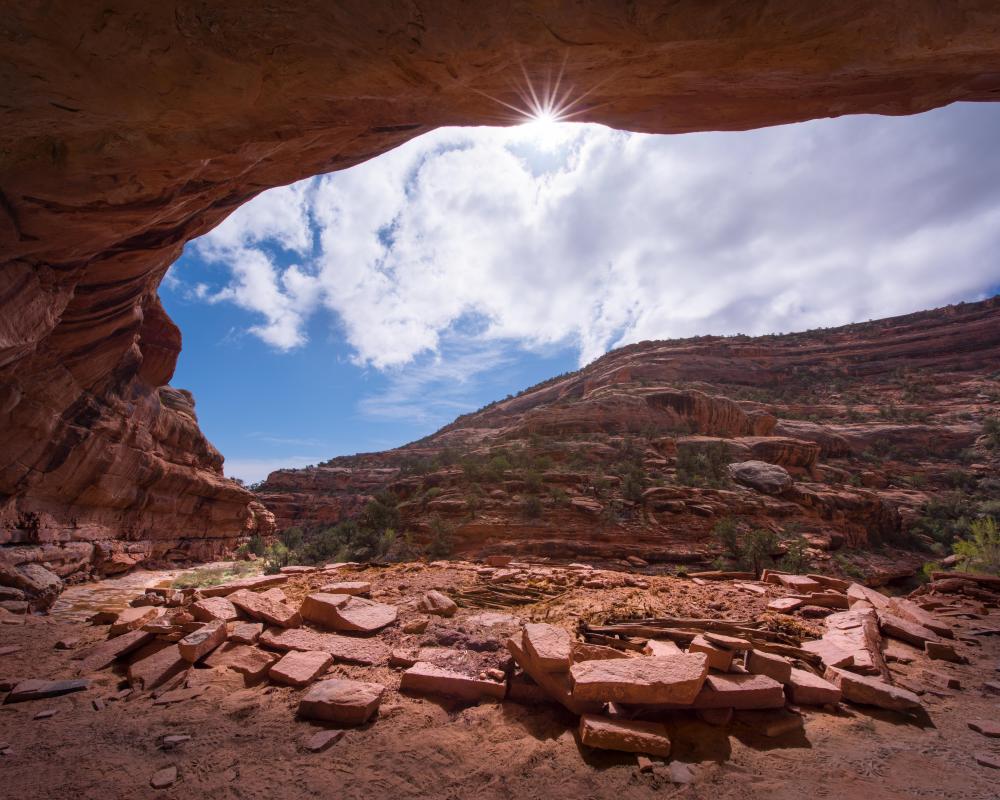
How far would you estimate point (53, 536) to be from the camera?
11672mm

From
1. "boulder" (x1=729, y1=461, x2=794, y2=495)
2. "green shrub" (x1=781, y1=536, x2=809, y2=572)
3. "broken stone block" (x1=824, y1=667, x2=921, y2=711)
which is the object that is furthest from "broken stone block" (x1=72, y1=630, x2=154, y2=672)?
"boulder" (x1=729, y1=461, x2=794, y2=495)

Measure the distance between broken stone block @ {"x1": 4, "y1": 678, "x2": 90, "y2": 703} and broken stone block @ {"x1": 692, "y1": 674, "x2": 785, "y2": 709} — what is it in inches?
206

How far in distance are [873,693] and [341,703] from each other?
168 inches

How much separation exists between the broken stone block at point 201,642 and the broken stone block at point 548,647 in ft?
10.5

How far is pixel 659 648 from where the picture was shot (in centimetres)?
405

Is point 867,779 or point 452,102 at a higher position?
point 452,102

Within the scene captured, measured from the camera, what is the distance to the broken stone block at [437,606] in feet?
18.5

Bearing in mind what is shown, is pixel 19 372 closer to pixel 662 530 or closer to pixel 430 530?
pixel 430 530

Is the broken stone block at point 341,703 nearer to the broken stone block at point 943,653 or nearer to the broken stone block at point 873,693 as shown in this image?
the broken stone block at point 873,693

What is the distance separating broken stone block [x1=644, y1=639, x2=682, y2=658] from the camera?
154 inches

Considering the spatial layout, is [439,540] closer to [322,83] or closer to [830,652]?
[830,652]

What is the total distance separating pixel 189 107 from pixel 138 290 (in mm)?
7875

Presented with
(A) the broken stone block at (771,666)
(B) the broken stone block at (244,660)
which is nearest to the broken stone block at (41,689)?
(B) the broken stone block at (244,660)

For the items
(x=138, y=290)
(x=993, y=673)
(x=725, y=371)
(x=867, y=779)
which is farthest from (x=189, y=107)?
(x=725, y=371)
